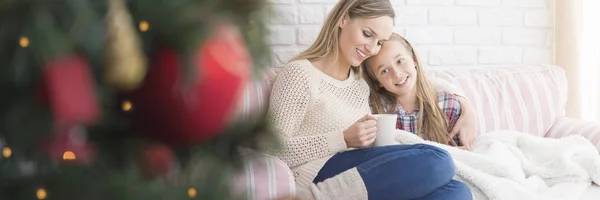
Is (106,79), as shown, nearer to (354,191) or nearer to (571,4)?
(354,191)

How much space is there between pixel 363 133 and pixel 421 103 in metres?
0.42

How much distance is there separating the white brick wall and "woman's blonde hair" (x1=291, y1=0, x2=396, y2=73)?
31cm

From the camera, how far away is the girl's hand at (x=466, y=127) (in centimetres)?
208

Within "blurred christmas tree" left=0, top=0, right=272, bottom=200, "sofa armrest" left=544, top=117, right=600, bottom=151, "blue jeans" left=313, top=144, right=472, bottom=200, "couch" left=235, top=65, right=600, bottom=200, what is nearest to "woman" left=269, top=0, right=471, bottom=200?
"blue jeans" left=313, top=144, right=472, bottom=200

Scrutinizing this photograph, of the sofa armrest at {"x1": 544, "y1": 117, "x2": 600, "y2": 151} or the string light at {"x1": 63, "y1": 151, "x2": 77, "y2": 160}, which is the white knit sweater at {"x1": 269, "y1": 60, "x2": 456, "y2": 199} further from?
the string light at {"x1": 63, "y1": 151, "x2": 77, "y2": 160}

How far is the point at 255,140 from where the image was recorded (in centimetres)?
58

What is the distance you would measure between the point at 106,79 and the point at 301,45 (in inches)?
69.7

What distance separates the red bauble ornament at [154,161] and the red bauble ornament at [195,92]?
0.01 m

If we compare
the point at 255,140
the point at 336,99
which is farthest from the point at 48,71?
the point at 336,99

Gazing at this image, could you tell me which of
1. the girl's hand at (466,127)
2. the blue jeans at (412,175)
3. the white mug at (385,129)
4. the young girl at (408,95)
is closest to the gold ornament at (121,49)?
the blue jeans at (412,175)

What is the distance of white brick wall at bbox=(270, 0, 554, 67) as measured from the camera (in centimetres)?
226

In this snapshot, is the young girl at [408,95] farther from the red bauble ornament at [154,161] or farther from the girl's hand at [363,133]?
the red bauble ornament at [154,161]

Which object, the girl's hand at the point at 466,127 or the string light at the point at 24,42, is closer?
the string light at the point at 24,42

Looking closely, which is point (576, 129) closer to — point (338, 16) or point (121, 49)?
point (338, 16)
